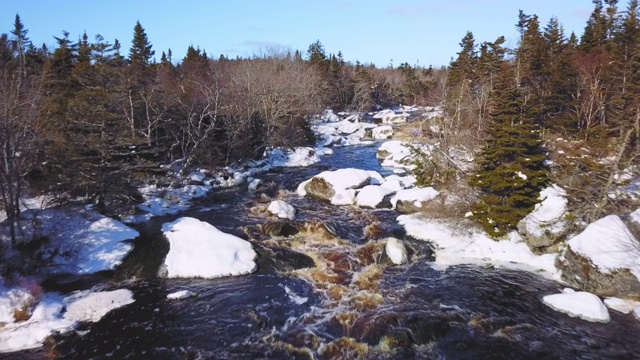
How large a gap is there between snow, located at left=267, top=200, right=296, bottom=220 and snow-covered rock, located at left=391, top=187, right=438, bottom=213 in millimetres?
5677

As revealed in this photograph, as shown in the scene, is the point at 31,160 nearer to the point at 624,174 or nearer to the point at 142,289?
the point at 142,289

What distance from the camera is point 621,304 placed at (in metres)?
12.2

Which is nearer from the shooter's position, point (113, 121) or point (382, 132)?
point (113, 121)

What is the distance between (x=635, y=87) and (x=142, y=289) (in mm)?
27297

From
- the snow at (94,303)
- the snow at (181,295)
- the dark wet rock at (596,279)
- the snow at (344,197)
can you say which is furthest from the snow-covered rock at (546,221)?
the snow at (94,303)

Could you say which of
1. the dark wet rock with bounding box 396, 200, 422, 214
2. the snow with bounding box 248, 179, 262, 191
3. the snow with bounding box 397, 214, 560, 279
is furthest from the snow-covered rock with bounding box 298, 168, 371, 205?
the snow with bounding box 397, 214, 560, 279

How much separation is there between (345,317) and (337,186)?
1280cm

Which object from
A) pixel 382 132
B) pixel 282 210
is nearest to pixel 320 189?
pixel 282 210

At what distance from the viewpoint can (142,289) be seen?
44.9 ft

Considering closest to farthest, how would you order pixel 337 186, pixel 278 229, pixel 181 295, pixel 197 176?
1. pixel 181 295
2. pixel 278 229
3. pixel 337 186
4. pixel 197 176

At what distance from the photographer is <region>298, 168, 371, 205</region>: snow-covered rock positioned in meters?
23.2

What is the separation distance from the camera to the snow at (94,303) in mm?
11836

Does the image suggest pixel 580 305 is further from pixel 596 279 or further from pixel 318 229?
pixel 318 229

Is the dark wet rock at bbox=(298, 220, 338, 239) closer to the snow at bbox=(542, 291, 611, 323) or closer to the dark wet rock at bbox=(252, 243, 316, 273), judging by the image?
the dark wet rock at bbox=(252, 243, 316, 273)
